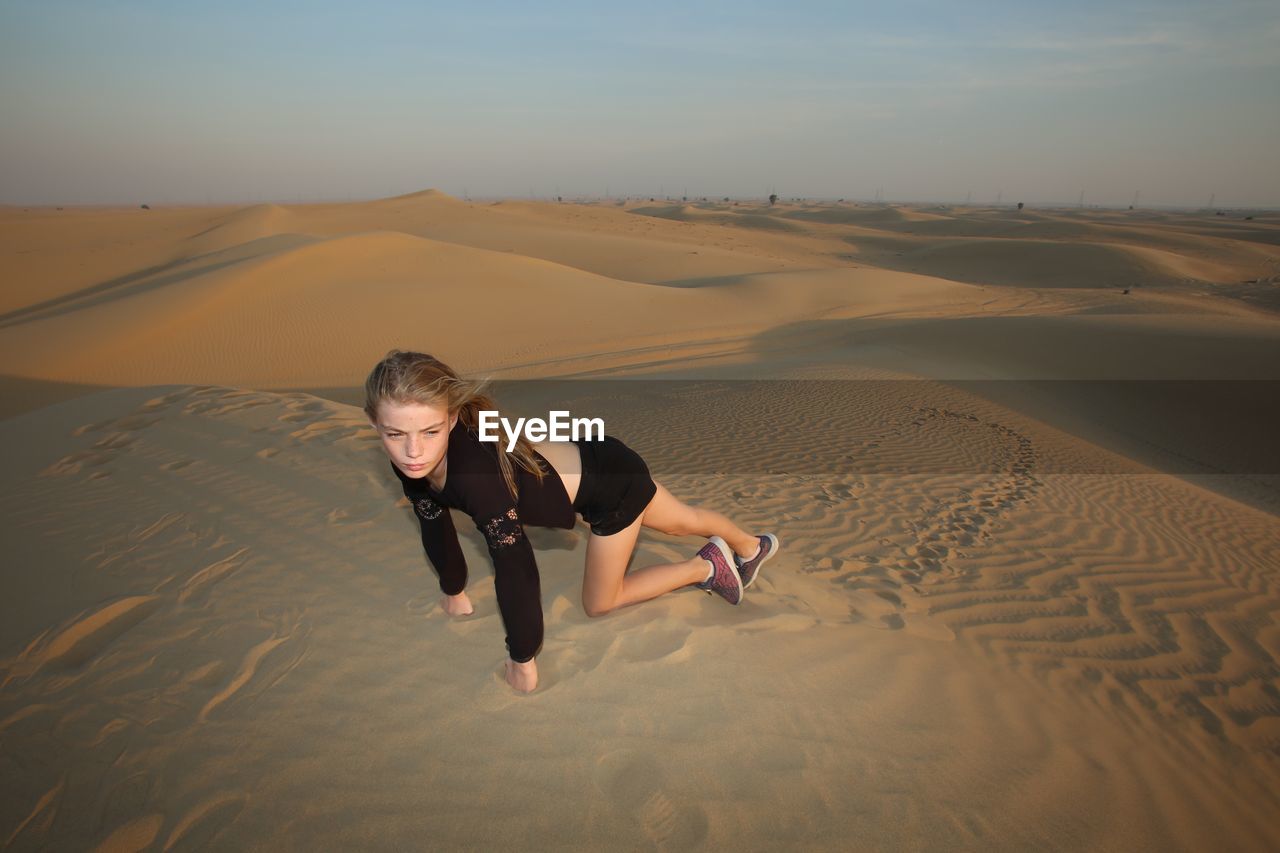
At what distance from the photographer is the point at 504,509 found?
6.91 feet

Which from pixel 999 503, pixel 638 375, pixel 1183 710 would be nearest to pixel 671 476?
pixel 999 503

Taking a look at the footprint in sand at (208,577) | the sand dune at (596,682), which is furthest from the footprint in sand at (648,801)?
the footprint in sand at (208,577)

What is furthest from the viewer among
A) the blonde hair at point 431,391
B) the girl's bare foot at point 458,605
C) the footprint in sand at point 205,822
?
the girl's bare foot at point 458,605

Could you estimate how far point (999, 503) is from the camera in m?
5.38

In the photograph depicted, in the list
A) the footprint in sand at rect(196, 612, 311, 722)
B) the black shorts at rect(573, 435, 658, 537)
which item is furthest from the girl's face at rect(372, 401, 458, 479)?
the footprint in sand at rect(196, 612, 311, 722)

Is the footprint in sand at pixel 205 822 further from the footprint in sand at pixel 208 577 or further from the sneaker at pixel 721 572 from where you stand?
the sneaker at pixel 721 572

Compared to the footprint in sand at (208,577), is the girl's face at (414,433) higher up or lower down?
higher up

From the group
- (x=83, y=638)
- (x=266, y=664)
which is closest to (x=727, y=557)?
(x=266, y=664)

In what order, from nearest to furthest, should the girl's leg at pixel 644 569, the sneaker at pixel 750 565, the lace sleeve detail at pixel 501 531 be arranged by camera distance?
the lace sleeve detail at pixel 501 531
the girl's leg at pixel 644 569
the sneaker at pixel 750 565

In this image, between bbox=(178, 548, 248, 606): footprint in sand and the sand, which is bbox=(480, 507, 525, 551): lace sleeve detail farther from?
bbox=(178, 548, 248, 606): footprint in sand

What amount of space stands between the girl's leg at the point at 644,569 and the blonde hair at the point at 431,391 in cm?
50

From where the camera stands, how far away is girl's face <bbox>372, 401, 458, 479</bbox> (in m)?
2.01

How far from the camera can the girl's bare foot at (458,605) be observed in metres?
2.81

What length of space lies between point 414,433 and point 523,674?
3.32 ft
